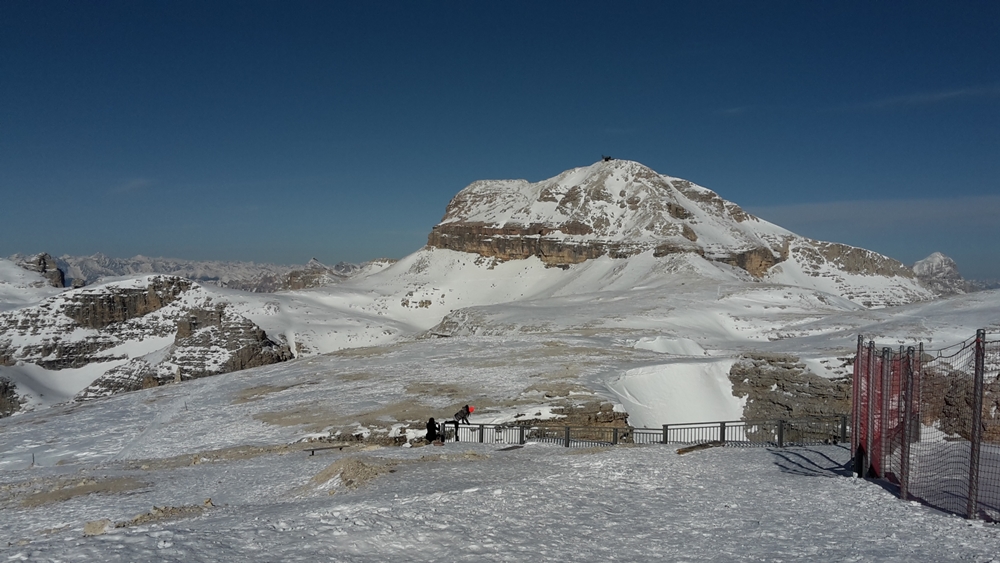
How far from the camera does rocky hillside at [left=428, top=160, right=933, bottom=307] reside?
412 feet

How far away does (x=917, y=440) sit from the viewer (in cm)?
1307

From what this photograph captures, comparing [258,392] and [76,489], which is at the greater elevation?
[76,489]

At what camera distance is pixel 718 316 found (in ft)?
199

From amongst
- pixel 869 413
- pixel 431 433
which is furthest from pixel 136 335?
pixel 869 413

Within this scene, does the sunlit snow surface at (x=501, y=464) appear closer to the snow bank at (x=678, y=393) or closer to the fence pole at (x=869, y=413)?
the snow bank at (x=678, y=393)

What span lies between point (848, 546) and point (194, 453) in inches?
905

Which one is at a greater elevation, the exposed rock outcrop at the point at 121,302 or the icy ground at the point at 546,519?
the exposed rock outcrop at the point at 121,302

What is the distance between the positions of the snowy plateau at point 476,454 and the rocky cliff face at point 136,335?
28.1 inches

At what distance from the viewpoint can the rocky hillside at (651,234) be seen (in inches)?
4938

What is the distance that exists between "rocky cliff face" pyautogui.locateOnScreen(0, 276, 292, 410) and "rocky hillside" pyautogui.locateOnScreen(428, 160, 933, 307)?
60503mm

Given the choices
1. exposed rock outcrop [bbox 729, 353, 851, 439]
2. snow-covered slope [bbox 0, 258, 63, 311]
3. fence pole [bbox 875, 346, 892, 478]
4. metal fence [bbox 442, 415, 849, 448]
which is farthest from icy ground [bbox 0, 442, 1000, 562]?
snow-covered slope [bbox 0, 258, 63, 311]

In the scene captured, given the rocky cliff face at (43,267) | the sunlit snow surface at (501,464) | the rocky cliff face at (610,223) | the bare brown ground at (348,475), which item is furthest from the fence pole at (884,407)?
the rocky cliff face at (43,267)

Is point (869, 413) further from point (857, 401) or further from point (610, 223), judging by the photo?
point (610, 223)

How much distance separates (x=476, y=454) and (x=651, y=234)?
11253 centimetres
